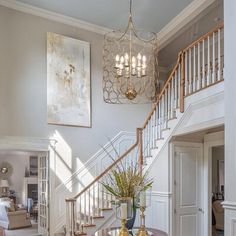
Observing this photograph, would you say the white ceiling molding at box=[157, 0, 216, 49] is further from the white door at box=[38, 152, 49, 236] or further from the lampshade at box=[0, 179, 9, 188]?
the lampshade at box=[0, 179, 9, 188]

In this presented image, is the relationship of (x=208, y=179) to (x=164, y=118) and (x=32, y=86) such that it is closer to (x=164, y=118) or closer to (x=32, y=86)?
(x=164, y=118)

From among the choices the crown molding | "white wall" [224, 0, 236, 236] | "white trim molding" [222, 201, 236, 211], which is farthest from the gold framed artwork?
"white trim molding" [222, 201, 236, 211]

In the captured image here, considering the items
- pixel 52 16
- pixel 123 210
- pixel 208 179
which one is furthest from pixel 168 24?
pixel 123 210

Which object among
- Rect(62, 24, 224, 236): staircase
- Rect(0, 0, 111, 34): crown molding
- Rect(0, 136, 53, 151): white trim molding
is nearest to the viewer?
Rect(62, 24, 224, 236): staircase

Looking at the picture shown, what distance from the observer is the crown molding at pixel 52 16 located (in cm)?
743

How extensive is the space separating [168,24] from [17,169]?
30.4 ft

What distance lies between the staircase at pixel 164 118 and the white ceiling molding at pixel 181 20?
1632 millimetres

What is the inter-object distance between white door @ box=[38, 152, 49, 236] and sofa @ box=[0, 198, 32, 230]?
2.21 meters

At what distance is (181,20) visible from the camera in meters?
8.28

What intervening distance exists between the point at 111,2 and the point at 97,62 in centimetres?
169

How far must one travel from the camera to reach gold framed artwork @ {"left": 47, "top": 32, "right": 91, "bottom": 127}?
7.80 meters

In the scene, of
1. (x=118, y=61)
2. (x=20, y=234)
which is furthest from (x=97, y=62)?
(x=20, y=234)

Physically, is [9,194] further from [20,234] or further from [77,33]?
[77,33]

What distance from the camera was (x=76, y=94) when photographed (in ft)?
26.8
